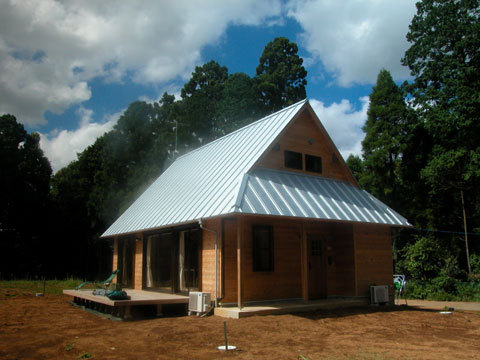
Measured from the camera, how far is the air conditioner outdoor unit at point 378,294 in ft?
42.8

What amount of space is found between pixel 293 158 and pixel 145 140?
21601mm

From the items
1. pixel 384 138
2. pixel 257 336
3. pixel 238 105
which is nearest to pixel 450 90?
pixel 384 138

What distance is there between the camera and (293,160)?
542 inches

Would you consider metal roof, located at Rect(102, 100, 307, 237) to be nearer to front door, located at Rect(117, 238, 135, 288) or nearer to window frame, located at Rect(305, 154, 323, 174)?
front door, located at Rect(117, 238, 135, 288)

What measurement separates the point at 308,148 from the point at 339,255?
12.5ft

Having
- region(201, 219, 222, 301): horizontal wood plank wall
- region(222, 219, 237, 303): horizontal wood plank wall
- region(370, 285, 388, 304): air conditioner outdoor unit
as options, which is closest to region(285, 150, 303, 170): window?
region(222, 219, 237, 303): horizontal wood plank wall

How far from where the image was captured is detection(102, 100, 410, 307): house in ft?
36.4

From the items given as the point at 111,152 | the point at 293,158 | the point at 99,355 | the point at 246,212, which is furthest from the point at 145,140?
the point at 99,355

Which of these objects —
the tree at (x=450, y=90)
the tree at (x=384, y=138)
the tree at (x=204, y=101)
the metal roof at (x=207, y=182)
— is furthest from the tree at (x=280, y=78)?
the metal roof at (x=207, y=182)

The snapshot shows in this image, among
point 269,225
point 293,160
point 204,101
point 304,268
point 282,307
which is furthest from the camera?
point 204,101

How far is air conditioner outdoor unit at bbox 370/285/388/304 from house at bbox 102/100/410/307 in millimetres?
385

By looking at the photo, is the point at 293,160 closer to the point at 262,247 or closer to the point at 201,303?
the point at 262,247

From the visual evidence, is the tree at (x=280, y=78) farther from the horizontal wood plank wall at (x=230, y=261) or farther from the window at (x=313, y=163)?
the horizontal wood plank wall at (x=230, y=261)

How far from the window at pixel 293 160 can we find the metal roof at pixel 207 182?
93 centimetres
